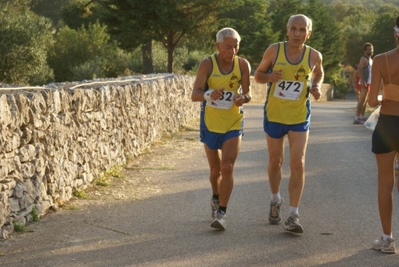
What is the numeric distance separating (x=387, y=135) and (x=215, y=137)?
1.84 m

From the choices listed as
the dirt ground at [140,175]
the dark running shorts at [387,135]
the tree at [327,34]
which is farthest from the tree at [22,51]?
the tree at [327,34]

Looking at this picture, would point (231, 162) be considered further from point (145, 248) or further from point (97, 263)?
point (97, 263)

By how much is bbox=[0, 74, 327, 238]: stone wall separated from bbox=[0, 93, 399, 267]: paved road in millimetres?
284

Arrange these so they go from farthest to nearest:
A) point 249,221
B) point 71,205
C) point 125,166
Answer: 1. point 125,166
2. point 71,205
3. point 249,221

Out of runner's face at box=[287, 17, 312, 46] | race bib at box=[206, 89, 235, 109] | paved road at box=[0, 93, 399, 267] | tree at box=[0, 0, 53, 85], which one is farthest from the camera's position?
tree at box=[0, 0, 53, 85]

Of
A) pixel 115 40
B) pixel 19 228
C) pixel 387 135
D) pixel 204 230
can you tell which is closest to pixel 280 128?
pixel 204 230

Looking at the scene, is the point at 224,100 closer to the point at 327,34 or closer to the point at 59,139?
the point at 59,139

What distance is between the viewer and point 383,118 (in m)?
7.12

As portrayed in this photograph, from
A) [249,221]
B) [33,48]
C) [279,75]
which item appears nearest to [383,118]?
[279,75]

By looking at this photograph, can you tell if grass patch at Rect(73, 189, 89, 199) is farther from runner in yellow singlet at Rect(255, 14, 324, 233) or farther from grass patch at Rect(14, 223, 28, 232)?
runner in yellow singlet at Rect(255, 14, 324, 233)

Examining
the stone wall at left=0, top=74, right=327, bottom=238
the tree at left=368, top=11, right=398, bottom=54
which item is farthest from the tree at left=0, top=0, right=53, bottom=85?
the tree at left=368, top=11, right=398, bottom=54

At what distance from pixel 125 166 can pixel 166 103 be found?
4.80m

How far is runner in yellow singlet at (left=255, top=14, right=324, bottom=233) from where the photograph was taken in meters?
8.02

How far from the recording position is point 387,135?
23.1 ft
